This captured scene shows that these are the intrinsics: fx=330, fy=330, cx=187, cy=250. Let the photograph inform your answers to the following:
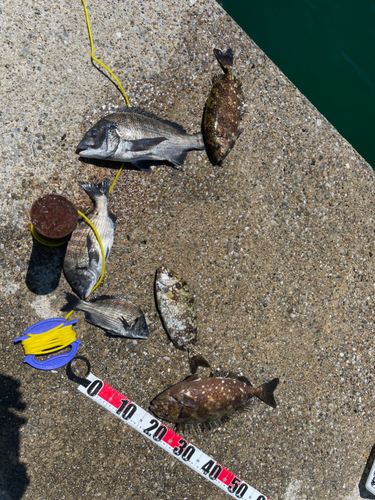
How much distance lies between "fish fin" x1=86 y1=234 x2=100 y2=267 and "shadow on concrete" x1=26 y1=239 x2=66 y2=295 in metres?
0.28

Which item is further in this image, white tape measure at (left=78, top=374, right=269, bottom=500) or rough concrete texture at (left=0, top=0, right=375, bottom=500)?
white tape measure at (left=78, top=374, right=269, bottom=500)

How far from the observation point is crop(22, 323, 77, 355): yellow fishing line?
10.1ft

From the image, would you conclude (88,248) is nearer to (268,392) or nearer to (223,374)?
(223,374)

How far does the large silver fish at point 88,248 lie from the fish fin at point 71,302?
0.05 meters

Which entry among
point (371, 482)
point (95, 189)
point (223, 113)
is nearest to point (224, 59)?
point (223, 113)

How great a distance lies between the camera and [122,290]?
3.37 meters

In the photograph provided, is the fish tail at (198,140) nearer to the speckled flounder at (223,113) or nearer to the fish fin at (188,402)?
the speckled flounder at (223,113)

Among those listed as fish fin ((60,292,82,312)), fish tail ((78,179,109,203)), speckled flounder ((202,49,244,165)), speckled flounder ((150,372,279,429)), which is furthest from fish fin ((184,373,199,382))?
speckled flounder ((202,49,244,165))

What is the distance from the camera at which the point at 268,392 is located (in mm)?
3660

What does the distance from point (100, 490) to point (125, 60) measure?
4.33 metres

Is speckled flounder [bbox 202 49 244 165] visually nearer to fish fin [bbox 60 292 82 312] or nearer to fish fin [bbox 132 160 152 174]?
fish fin [bbox 132 160 152 174]

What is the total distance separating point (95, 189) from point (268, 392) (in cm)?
285

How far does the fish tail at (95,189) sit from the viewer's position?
320 centimetres

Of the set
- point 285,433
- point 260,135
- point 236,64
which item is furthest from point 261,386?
point 236,64
